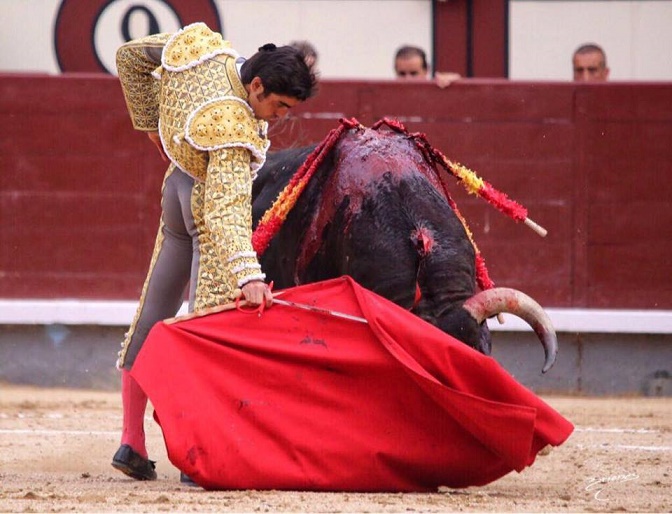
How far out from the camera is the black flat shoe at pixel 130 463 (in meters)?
4.04

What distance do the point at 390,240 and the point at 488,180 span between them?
279 centimetres

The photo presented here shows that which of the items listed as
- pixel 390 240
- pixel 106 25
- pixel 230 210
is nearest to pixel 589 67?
pixel 106 25

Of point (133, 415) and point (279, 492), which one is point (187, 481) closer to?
point (133, 415)

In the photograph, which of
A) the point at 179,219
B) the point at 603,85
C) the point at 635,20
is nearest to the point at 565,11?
the point at 635,20

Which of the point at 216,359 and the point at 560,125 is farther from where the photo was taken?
the point at 560,125

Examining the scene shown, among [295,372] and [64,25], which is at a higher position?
[64,25]

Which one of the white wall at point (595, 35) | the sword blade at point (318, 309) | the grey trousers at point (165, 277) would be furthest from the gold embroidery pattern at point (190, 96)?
the white wall at point (595, 35)

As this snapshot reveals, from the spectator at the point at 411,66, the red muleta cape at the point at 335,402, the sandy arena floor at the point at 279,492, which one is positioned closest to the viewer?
the sandy arena floor at the point at 279,492

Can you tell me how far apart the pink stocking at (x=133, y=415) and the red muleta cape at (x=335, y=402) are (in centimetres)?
32

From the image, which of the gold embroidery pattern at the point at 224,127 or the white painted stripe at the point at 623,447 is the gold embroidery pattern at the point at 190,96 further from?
the white painted stripe at the point at 623,447

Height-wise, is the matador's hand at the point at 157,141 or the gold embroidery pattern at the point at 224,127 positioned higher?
the gold embroidery pattern at the point at 224,127

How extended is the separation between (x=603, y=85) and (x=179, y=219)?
326 centimetres

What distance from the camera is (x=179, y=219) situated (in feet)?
13.4

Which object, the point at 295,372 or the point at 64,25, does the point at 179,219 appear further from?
the point at 64,25
